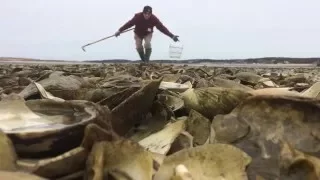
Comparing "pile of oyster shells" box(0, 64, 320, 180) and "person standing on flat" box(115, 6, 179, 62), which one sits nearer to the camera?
"pile of oyster shells" box(0, 64, 320, 180)

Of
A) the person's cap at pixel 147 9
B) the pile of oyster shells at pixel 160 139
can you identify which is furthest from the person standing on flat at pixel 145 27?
the pile of oyster shells at pixel 160 139

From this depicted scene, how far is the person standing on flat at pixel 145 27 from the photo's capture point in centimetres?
1364

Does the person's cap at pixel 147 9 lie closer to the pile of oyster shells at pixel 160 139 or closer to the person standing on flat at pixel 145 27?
the person standing on flat at pixel 145 27

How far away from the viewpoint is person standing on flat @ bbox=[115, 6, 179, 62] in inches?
537

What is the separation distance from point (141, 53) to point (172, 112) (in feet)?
38.4

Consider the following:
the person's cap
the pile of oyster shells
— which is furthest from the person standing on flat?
the pile of oyster shells

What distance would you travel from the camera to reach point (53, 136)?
1.50 m

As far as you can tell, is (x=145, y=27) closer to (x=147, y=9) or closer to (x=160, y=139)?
(x=147, y=9)

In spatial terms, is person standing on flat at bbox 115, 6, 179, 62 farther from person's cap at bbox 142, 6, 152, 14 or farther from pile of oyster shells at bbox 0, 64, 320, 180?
pile of oyster shells at bbox 0, 64, 320, 180

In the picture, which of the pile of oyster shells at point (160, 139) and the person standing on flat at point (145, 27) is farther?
the person standing on flat at point (145, 27)

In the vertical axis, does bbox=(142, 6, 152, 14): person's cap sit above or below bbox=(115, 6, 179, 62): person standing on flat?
above

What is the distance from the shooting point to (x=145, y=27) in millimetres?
13695

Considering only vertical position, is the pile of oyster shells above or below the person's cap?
below

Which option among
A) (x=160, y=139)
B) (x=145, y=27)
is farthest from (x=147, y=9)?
(x=160, y=139)
